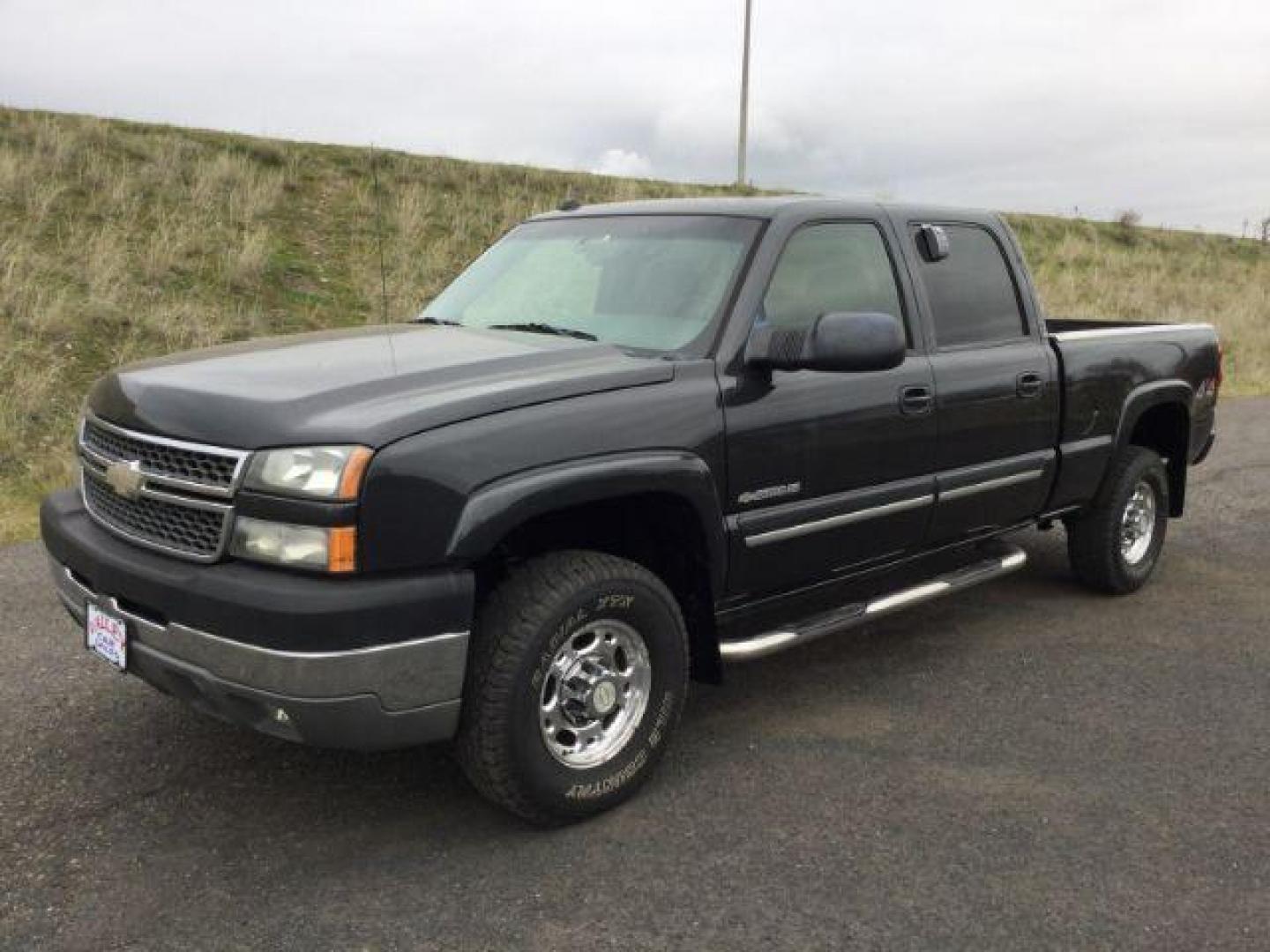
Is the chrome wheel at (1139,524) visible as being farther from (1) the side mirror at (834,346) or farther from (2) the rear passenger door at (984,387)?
(1) the side mirror at (834,346)

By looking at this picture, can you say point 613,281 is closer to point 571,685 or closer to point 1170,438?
point 571,685

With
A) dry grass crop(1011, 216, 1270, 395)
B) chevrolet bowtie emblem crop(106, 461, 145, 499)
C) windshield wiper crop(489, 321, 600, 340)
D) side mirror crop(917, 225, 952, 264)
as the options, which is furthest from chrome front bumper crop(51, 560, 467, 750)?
dry grass crop(1011, 216, 1270, 395)

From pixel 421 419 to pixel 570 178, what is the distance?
18.6m

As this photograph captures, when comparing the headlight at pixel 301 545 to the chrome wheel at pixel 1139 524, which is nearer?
the headlight at pixel 301 545

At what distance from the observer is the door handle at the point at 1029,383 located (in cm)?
470

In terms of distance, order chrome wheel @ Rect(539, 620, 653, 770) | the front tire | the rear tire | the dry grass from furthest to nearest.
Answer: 1. the dry grass
2. the rear tire
3. chrome wheel @ Rect(539, 620, 653, 770)
4. the front tire

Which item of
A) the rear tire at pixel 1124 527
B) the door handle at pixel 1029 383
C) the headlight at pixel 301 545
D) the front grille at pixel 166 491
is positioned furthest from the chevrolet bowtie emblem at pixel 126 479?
the rear tire at pixel 1124 527

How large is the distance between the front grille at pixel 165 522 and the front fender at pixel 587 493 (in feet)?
2.03

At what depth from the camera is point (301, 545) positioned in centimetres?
280

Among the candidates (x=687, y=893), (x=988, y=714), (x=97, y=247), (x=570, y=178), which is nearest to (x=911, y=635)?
(x=988, y=714)

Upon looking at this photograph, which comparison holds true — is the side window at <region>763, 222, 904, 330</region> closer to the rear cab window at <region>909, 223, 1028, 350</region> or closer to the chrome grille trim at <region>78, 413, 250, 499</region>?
the rear cab window at <region>909, 223, 1028, 350</region>

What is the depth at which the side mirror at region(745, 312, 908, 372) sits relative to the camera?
3506mm

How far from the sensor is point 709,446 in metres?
3.48

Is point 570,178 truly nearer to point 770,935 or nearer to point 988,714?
point 988,714
